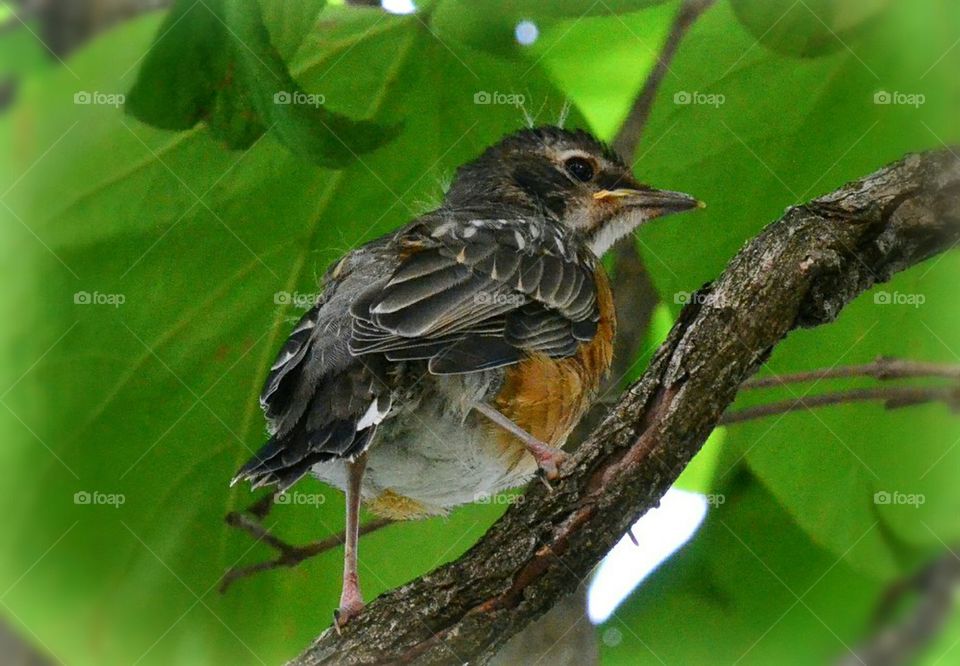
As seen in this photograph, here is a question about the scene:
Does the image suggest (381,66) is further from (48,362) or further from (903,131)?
(903,131)

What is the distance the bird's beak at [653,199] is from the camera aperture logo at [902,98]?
66 centimetres

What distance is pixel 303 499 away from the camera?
9.93ft

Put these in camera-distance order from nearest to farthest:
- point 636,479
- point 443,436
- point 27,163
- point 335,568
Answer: point 636,479
point 443,436
point 335,568
point 27,163

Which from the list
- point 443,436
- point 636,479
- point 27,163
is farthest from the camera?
point 27,163

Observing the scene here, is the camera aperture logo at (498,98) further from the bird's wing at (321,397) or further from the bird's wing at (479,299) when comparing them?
the bird's wing at (321,397)

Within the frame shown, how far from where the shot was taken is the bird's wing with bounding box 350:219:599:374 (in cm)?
230

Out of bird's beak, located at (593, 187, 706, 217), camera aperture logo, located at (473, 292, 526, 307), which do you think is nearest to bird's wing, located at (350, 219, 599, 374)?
camera aperture logo, located at (473, 292, 526, 307)

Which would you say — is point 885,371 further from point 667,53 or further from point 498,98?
point 498,98

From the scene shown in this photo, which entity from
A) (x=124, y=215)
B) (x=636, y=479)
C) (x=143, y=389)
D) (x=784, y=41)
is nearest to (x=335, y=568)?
(x=143, y=389)

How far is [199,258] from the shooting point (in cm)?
296

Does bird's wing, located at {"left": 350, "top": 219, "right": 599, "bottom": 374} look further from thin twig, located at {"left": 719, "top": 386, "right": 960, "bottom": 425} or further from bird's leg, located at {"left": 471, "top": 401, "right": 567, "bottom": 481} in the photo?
thin twig, located at {"left": 719, "top": 386, "right": 960, "bottom": 425}

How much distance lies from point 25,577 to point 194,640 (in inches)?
21.6

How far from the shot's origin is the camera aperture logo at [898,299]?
2742mm

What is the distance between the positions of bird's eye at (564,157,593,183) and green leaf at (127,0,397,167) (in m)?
0.76
